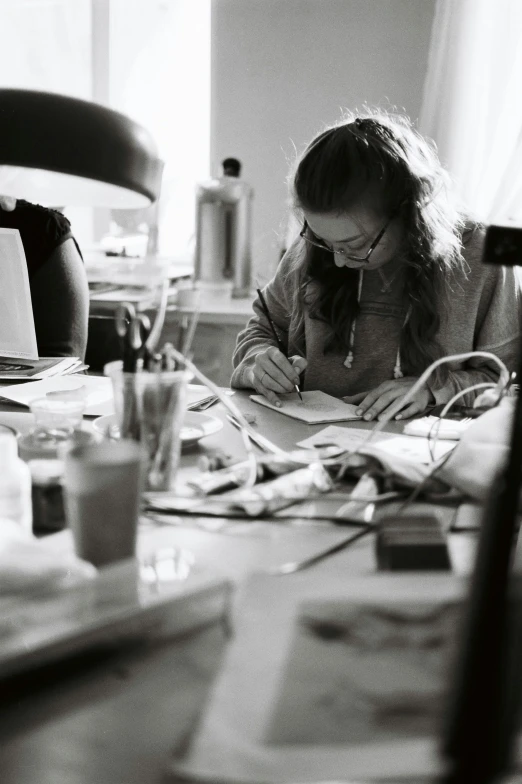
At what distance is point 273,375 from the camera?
141cm

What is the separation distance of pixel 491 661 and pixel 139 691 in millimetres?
300

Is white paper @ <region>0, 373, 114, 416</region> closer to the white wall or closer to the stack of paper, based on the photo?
the stack of paper

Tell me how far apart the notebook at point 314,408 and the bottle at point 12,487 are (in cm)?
55

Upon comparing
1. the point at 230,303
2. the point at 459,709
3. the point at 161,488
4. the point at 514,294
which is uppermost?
the point at 459,709

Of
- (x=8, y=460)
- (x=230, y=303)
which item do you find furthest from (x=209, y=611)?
(x=230, y=303)

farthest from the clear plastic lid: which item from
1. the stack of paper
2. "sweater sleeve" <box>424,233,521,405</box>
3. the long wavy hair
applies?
"sweater sleeve" <box>424,233,521,405</box>

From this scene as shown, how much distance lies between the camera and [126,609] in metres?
0.63

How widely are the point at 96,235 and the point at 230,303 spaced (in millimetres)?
1026

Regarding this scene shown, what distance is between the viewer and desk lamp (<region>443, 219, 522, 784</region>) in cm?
33

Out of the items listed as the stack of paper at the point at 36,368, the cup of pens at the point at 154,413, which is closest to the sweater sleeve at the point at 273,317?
the stack of paper at the point at 36,368

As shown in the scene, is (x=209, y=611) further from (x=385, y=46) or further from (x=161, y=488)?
(x=385, y=46)

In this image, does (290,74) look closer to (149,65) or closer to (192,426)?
(149,65)

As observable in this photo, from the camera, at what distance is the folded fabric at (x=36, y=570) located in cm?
63

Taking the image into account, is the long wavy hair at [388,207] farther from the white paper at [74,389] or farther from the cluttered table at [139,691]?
the cluttered table at [139,691]
